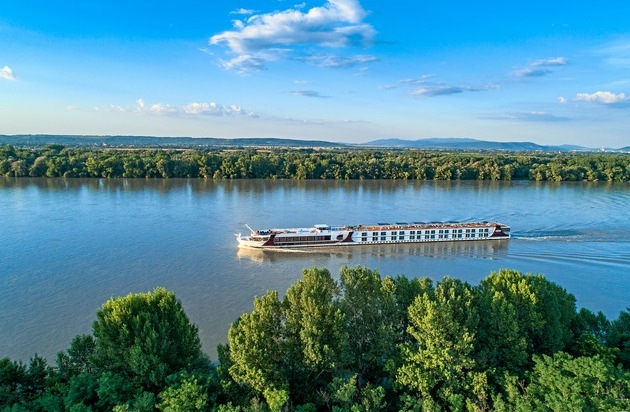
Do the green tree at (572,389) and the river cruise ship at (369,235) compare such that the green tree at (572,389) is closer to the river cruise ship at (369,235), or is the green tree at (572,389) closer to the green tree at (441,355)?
the green tree at (441,355)

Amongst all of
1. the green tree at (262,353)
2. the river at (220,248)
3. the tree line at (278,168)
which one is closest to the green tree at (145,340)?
the green tree at (262,353)

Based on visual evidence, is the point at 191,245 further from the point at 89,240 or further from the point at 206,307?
the point at 206,307

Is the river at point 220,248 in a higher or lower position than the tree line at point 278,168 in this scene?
lower

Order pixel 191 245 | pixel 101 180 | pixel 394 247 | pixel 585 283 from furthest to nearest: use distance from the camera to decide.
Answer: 1. pixel 101 180
2. pixel 394 247
3. pixel 191 245
4. pixel 585 283

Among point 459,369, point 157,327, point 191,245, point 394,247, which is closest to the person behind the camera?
point 459,369

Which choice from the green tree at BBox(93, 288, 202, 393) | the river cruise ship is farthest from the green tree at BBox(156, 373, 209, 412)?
the river cruise ship

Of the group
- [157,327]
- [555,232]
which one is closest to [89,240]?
[157,327]

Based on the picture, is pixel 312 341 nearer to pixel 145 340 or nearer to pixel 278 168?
pixel 145 340
